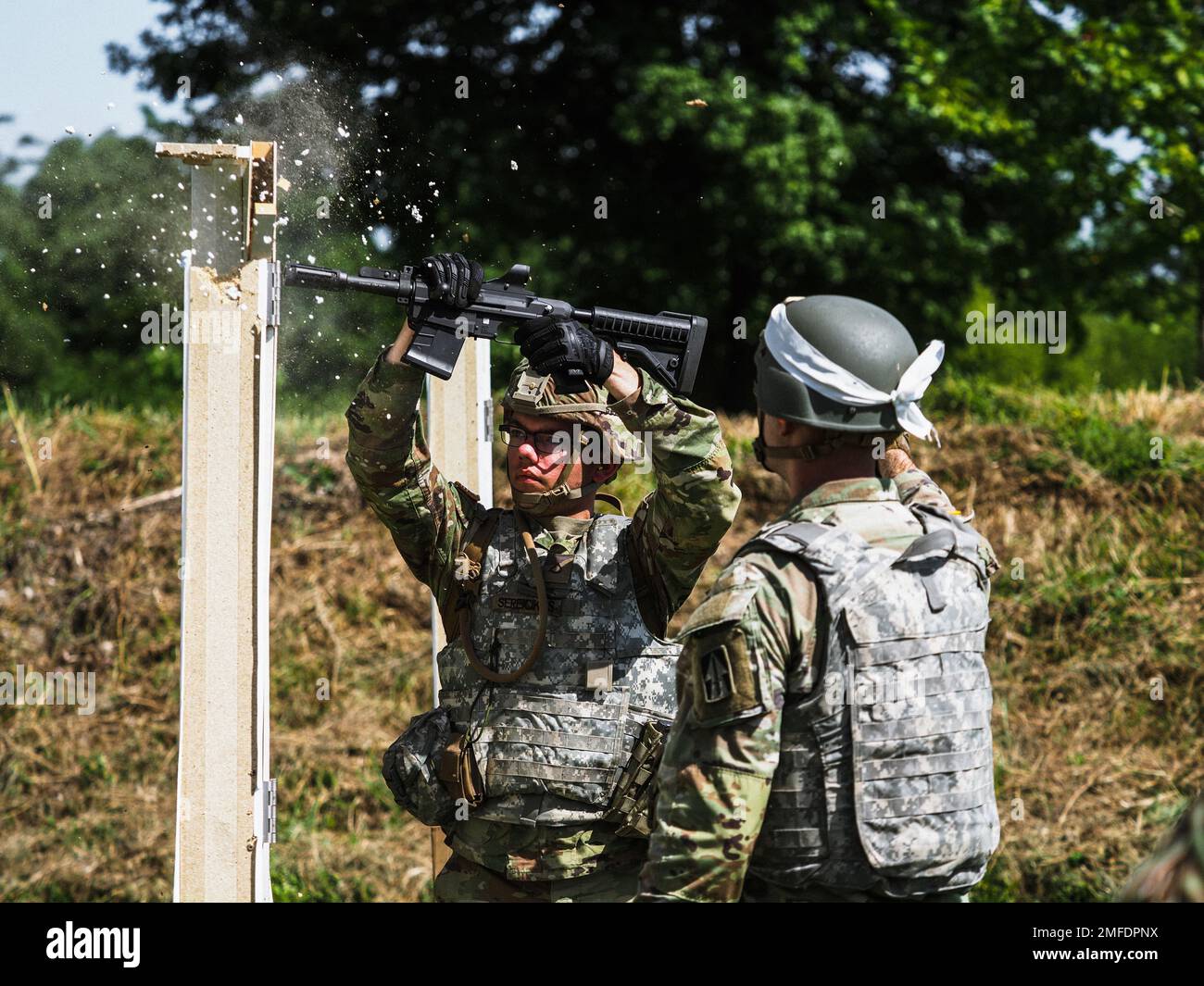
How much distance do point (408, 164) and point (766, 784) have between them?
2419 millimetres

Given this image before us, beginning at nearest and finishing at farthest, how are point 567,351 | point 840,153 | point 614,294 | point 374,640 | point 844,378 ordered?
point 844,378 < point 567,351 < point 374,640 < point 840,153 < point 614,294

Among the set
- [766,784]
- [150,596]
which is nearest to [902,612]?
[766,784]

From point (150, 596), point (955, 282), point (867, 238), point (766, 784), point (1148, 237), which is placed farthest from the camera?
point (955, 282)

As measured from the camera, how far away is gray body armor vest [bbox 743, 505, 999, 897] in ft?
8.07

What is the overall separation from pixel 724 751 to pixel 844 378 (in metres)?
0.79

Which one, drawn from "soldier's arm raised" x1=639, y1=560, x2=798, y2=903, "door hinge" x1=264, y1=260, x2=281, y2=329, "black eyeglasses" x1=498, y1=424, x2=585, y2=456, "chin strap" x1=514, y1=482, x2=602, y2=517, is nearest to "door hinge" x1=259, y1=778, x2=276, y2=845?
"chin strap" x1=514, y1=482, x2=602, y2=517

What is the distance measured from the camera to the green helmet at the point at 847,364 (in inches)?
104

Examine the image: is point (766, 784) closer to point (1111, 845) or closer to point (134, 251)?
point (134, 251)

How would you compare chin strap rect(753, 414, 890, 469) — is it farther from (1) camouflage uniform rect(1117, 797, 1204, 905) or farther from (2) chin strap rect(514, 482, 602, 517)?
(1) camouflage uniform rect(1117, 797, 1204, 905)

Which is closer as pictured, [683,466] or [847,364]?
A: [847,364]

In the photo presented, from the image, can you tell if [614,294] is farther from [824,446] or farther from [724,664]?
[724,664]

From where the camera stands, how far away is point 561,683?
12.0 feet

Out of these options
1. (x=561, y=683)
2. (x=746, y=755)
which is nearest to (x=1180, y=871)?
(x=746, y=755)

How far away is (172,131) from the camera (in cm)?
394
